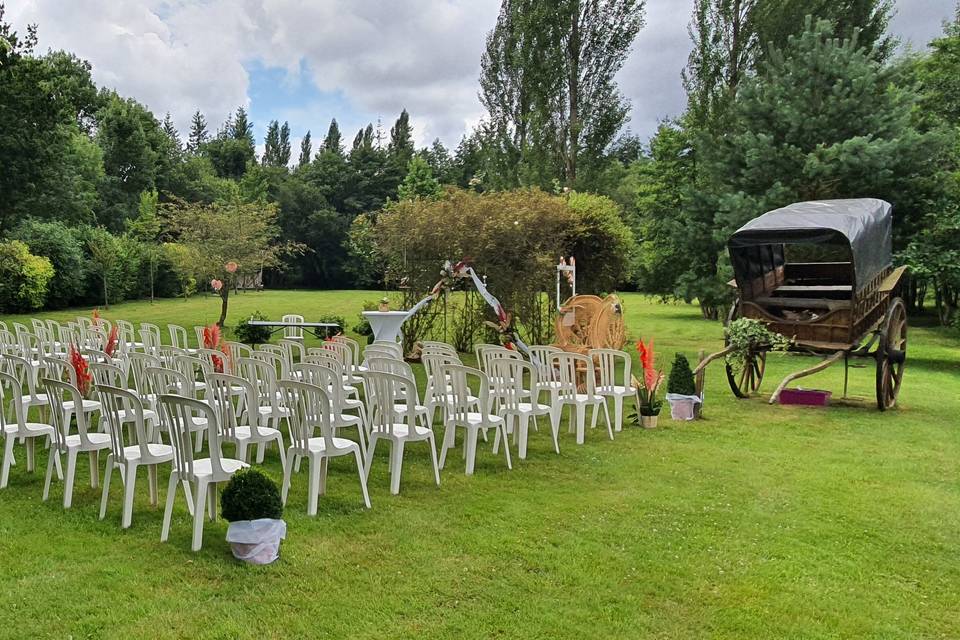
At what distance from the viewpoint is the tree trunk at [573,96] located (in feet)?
69.4

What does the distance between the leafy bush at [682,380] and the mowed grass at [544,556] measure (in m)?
1.57

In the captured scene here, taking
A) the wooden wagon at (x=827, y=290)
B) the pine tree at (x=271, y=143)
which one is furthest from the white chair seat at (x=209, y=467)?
the pine tree at (x=271, y=143)

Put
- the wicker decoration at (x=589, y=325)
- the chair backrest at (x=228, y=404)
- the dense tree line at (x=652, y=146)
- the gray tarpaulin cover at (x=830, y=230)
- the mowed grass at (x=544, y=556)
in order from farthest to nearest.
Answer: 1. the dense tree line at (x=652, y=146)
2. the wicker decoration at (x=589, y=325)
3. the gray tarpaulin cover at (x=830, y=230)
4. the chair backrest at (x=228, y=404)
5. the mowed grass at (x=544, y=556)

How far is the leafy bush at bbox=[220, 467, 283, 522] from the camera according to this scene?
3.29 m

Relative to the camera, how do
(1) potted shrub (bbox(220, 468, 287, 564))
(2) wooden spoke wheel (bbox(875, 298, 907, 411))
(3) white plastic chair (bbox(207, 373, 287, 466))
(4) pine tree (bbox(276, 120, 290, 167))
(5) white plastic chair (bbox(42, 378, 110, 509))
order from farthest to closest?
(4) pine tree (bbox(276, 120, 290, 167))
(2) wooden spoke wheel (bbox(875, 298, 907, 411))
(3) white plastic chair (bbox(207, 373, 287, 466))
(5) white plastic chair (bbox(42, 378, 110, 509))
(1) potted shrub (bbox(220, 468, 287, 564))

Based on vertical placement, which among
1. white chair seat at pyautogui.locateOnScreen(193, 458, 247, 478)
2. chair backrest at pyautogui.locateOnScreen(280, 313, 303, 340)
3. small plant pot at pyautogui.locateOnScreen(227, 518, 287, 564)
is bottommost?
small plant pot at pyautogui.locateOnScreen(227, 518, 287, 564)

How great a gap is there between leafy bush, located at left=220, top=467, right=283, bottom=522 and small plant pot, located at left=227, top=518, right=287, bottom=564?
1.3 inches

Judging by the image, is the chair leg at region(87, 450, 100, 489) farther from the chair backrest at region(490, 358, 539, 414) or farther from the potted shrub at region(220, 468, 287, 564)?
the chair backrest at region(490, 358, 539, 414)

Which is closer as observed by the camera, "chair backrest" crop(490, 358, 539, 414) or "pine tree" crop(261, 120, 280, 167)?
"chair backrest" crop(490, 358, 539, 414)

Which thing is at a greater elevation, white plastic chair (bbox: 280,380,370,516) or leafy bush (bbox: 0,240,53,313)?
leafy bush (bbox: 0,240,53,313)

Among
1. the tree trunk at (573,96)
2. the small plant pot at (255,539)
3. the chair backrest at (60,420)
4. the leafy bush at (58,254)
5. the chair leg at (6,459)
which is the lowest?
the small plant pot at (255,539)

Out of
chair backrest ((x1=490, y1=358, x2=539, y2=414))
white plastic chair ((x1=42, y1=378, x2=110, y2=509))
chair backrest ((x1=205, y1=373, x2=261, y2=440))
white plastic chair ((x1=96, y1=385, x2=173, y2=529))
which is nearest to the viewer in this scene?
white plastic chair ((x1=96, y1=385, x2=173, y2=529))

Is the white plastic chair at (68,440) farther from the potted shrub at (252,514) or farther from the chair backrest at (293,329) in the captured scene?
the chair backrest at (293,329)

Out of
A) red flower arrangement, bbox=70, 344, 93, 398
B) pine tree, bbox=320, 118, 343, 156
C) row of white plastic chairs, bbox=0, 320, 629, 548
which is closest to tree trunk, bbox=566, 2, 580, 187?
row of white plastic chairs, bbox=0, 320, 629, 548
